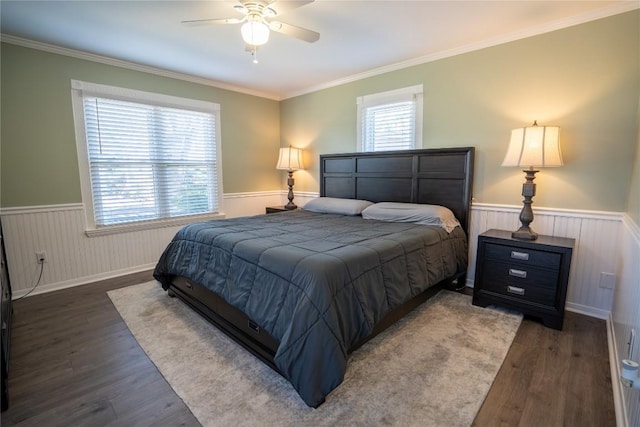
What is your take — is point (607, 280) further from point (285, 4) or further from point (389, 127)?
point (285, 4)

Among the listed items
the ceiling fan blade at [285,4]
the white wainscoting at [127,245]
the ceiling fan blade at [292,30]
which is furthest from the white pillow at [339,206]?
the ceiling fan blade at [285,4]

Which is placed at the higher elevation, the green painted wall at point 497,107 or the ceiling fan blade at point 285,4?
the ceiling fan blade at point 285,4

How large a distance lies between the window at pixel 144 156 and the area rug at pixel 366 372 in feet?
4.80

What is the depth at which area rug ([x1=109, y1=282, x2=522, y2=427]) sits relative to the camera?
1567 millimetres

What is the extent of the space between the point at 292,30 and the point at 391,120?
194 cm

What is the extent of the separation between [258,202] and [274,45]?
2.54 m

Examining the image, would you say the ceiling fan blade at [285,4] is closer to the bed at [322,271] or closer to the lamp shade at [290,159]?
the bed at [322,271]

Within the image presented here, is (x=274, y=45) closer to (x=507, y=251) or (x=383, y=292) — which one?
(x=383, y=292)

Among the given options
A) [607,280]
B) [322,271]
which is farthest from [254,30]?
[607,280]

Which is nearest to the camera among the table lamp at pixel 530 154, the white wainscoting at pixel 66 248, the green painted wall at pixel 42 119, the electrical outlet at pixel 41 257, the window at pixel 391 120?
the table lamp at pixel 530 154

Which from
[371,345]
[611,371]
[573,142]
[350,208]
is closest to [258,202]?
[350,208]

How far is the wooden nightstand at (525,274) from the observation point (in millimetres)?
2369

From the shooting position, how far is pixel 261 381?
1.82m

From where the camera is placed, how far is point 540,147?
2.45 meters
